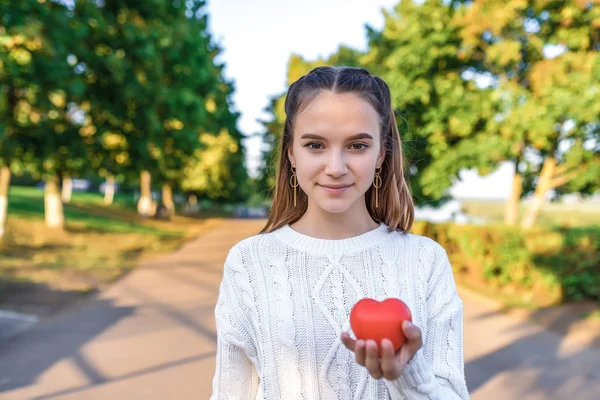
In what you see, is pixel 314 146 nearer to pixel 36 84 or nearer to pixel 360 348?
pixel 360 348

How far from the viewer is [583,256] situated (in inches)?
376

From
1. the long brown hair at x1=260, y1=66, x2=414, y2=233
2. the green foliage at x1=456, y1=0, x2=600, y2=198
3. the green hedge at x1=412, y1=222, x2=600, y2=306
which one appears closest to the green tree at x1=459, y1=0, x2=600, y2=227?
the green foliage at x1=456, y1=0, x2=600, y2=198

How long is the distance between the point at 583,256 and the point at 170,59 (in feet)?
33.9

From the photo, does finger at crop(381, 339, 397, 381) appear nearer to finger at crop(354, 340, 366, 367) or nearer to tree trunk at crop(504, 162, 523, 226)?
finger at crop(354, 340, 366, 367)

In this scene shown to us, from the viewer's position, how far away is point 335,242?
80.2 inches

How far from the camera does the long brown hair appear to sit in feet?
6.17

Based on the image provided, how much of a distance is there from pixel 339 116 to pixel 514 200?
14.0m

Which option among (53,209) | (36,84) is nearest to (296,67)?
(53,209)

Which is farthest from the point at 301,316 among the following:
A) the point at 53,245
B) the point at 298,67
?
the point at 298,67

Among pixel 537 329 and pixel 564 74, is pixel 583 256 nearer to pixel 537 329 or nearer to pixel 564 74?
pixel 537 329

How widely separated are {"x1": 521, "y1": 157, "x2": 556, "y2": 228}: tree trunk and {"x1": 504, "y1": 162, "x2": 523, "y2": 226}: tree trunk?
373mm

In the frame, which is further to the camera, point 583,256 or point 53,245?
point 53,245

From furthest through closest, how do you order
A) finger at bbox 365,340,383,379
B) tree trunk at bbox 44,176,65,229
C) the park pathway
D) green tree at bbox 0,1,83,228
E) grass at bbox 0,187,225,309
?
1. tree trunk at bbox 44,176,65,229
2. grass at bbox 0,187,225,309
3. green tree at bbox 0,1,83,228
4. the park pathway
5. finger at bbox 365,340,383,379

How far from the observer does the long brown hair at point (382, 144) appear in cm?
188
